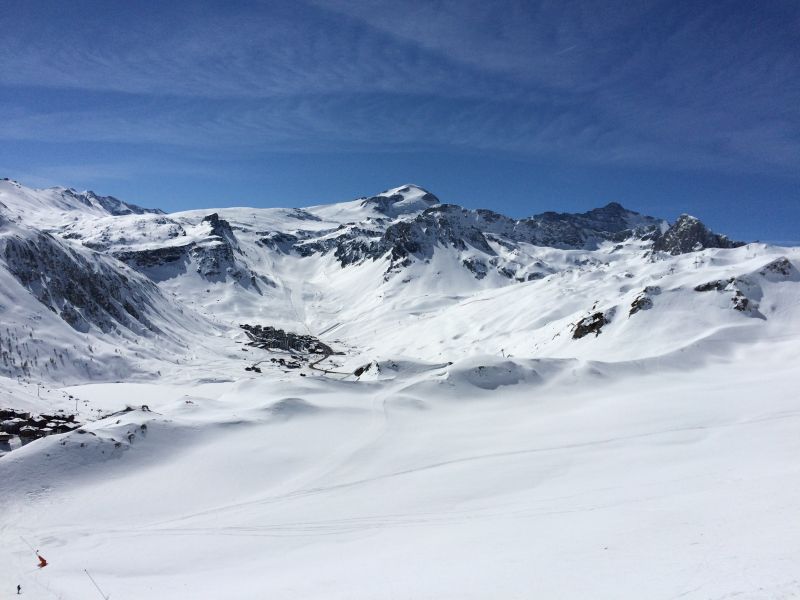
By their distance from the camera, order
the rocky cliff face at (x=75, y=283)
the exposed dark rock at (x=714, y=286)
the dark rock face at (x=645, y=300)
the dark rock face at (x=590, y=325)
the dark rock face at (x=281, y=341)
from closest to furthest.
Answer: the dark rock face at (x=645, y=300) < the exposed dark rock at (x=714, y=286) < the dark rock face at (x=590, y=325) < the rocky cliff face at (x=75, y=283) < the dark rock face at (x=281, y=341)

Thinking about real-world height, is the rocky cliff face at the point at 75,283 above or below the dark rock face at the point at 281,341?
above

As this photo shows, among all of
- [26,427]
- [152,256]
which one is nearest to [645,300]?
[26,427]

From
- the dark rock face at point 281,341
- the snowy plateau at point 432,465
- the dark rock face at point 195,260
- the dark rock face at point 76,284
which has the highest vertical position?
the dark rock face at point 195,260

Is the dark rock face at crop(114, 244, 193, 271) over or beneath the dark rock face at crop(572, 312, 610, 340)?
over

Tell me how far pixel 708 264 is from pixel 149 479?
305 ft

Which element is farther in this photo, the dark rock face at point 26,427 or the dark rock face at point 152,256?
the dark rock face at point 152,256

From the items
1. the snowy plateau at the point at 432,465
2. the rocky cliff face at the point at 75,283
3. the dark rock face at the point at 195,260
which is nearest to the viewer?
the snowy plateau at the point at 432,465

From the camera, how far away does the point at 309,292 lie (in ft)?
643

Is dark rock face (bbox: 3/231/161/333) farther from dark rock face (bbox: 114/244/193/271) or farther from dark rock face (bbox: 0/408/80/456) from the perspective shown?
dark rock face (bbox: 114/244/193/271)

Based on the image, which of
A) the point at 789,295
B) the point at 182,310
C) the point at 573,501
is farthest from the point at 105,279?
the point at 789,295

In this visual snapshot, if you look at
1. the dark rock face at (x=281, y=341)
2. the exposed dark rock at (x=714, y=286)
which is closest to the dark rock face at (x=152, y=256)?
the dark rock face at (x=281, y=341)

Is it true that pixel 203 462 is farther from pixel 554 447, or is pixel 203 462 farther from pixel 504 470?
pixel 554 447

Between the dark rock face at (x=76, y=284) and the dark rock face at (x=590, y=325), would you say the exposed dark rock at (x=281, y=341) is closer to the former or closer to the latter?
the dark rock face at (x=76, y=284)

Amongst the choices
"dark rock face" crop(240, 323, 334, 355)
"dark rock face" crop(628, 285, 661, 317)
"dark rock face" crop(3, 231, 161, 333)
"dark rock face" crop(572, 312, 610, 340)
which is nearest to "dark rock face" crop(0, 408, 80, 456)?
"dark rock face" crop(3, 231, 161, 333)
